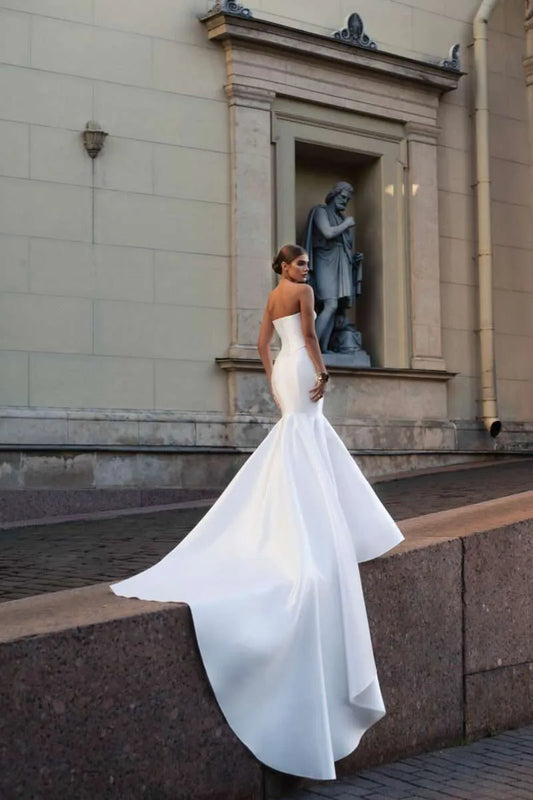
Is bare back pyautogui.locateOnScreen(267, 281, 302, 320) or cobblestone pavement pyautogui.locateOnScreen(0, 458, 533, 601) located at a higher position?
bare back pyautogui.locateOnScreen(267, 281, 302, 320)

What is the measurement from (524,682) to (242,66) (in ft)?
28.0

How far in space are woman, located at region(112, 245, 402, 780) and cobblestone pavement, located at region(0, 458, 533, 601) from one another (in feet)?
3.49

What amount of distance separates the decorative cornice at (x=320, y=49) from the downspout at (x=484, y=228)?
1.46 ft

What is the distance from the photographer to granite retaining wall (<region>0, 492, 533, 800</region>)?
434cm

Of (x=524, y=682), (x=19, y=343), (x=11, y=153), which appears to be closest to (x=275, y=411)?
(x=19, y=343)

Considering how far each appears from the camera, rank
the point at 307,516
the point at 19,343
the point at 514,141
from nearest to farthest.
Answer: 1. the point at 307,516
2. the point at 19,343
3. the point at 514,141

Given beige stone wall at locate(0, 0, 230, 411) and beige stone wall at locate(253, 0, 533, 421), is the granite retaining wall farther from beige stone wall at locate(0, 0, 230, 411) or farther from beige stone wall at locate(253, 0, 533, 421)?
beige stone wall at locate(253, 0, 533, 421)

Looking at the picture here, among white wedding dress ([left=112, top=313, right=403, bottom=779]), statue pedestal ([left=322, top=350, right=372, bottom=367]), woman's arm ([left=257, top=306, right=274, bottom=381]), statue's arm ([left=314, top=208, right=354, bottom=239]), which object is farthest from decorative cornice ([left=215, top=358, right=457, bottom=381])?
white wedding dress ([left=112, top=313, right=403, bottom=779])

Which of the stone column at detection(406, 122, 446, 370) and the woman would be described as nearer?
the woman

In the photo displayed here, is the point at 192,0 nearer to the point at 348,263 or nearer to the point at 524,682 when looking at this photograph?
the point at 348,263

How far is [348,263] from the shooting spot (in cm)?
1452

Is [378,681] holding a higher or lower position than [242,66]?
lower

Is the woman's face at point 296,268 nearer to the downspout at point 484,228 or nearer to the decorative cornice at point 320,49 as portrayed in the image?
the decorative cornice at point 320,49

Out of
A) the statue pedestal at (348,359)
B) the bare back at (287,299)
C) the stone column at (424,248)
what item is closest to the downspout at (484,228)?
the stone column at (424,248)
